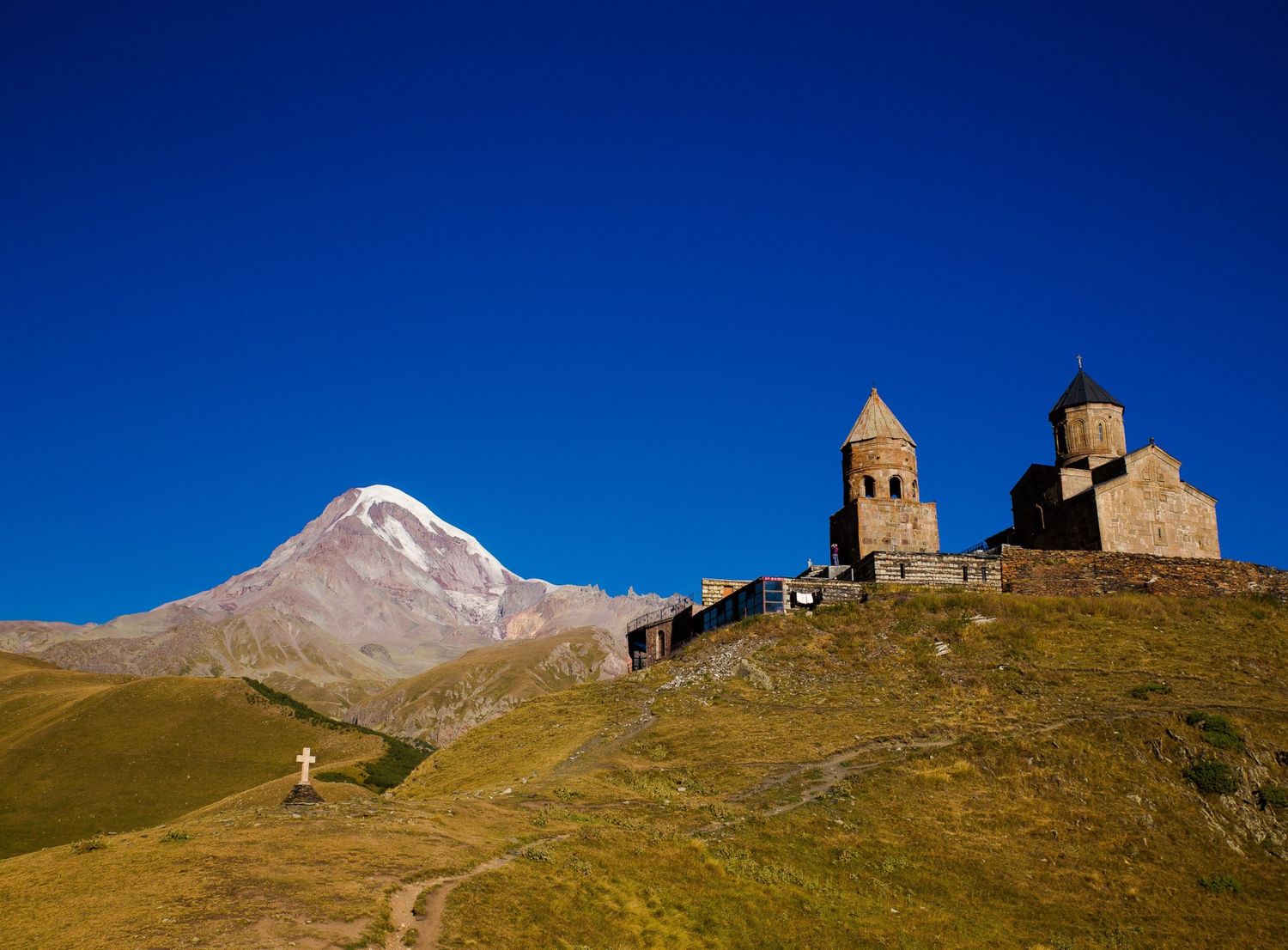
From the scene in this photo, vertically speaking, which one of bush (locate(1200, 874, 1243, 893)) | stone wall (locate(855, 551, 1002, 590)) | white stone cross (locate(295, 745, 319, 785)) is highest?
stone wall (locate(855, 551, 1002, 590))

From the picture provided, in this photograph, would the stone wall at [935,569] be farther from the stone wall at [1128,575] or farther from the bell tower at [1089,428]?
the bell tower at [1089,428]

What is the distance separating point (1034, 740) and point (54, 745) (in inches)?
2711

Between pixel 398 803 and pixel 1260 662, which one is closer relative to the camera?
pixel 398 803

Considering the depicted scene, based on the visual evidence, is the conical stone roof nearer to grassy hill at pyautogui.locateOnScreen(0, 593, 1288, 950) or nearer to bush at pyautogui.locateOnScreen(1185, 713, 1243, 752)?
grassy hill at pyautogui.locateOnScreen(0, 593, 1288, 950)

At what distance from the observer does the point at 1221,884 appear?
89.8 ft

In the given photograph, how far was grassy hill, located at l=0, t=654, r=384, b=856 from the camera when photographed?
2464 inches

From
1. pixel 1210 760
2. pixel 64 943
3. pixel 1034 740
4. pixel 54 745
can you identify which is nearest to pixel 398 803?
pixel 64 943

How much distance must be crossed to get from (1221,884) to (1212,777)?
5.25m

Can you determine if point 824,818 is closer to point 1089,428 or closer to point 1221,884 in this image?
point 1221,884

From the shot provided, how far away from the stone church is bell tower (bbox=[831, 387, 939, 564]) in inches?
295

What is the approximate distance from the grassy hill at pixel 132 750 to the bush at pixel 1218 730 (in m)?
55.8

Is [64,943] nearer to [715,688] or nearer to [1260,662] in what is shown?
[715,688]

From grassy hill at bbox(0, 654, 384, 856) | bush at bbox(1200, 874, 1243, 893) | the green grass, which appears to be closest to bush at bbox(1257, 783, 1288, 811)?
bush at bbox(1200, 874, 1243, 893)

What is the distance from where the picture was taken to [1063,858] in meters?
28.2
